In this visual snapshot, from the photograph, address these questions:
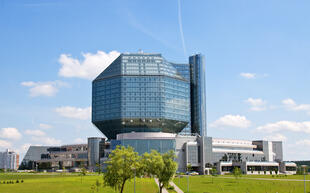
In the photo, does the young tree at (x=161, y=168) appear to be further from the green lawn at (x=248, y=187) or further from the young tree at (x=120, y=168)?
the green lawn at (x=248, y=187)

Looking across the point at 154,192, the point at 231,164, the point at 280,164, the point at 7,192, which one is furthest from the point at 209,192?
the point at 280,164

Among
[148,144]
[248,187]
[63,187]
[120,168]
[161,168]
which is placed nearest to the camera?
[120,168]

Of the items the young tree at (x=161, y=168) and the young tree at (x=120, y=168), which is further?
Result: the young tree at (x=161, y=168)

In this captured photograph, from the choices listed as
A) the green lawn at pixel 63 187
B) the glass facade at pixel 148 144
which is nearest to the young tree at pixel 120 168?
the green lawn at pixel 63 187

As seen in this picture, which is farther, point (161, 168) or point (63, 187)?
point (63, 187)

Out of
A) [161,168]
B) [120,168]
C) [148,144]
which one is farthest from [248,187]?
[148,144]

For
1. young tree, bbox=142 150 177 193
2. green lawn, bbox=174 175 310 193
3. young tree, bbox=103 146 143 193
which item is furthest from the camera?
green lawn, bbox=174 175 310 193

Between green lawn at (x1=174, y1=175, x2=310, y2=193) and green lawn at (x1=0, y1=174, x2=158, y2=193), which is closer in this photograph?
green lawn at (x1=174, y1=175, x2=310, y2=193)

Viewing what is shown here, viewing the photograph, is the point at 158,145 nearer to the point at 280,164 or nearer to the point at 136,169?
the point at 280,164

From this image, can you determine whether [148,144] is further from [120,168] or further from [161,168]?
[120,168]

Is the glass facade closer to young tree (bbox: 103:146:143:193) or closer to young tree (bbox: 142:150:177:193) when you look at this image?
young tree (bbox: 142:150:177:193)

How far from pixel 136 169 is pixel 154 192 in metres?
11.7

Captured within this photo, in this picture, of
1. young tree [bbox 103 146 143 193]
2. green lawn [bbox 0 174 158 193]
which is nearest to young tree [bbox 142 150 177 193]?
young tree [bbox 103 146 143 193]

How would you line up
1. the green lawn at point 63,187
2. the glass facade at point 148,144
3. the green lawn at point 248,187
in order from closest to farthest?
the green lawn at point 248,187 → the green lawn at point 63,187 → the glass facade at point 148,144
